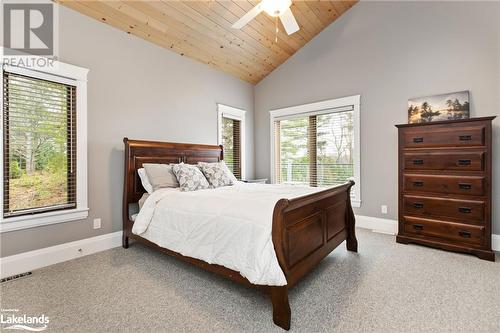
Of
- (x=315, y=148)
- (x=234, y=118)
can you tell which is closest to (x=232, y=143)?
(x=234, y=118)

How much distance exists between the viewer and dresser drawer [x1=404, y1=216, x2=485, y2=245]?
9.20 ft

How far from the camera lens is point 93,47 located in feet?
9.90

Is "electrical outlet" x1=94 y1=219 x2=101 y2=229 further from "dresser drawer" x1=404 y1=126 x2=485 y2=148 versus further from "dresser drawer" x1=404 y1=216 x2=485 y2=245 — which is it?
"dresser drawer" x1=404 y1=126 x2=485 y2=148

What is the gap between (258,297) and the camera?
204 centimetres

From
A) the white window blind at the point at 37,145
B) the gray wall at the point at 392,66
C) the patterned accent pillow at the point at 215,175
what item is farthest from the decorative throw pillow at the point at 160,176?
the gray wall at the point at 392,66

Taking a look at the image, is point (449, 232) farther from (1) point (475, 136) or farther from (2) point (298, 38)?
(2) point (298, 38)

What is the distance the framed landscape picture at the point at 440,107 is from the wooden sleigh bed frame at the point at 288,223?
1714 millimetres

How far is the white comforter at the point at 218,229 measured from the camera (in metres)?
1.72

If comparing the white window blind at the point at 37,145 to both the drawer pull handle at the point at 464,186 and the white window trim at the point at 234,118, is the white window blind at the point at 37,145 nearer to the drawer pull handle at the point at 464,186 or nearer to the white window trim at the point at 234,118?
the white window trim at the point at 234,118

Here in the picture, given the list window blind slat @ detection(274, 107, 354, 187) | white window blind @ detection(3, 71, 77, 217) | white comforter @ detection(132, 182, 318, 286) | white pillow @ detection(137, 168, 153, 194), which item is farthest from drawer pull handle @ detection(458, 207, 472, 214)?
white window blind @ detection(3, 71, 77, 217)

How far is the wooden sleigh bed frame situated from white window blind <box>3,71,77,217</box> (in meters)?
0.64

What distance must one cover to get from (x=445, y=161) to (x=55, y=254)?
4.76m

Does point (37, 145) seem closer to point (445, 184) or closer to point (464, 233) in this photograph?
point (445, 184)

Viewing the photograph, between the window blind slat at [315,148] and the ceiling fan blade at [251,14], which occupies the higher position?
the ceiling fan blade at [251,14]
